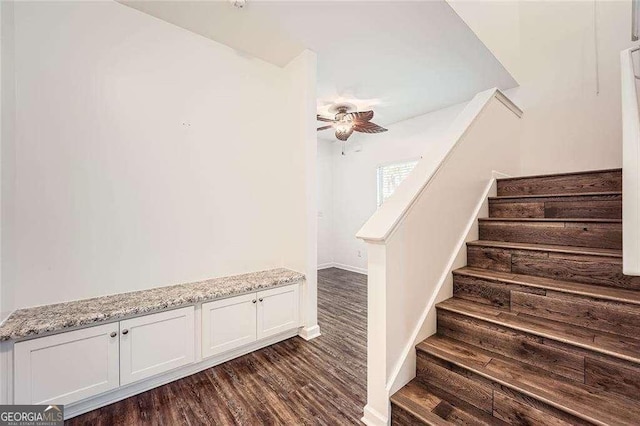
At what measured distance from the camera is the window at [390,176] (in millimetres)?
5086

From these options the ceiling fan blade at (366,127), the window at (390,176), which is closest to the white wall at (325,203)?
the window at (390,176)

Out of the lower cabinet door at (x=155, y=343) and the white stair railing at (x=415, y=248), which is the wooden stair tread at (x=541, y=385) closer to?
the white stair railing at (x=415, y=248)

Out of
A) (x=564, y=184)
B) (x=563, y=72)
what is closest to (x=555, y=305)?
(x=564, y=184)

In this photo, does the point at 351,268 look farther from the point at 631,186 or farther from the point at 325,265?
the point at 631,186

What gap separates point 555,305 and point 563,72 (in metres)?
3.33

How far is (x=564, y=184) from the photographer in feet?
7.68

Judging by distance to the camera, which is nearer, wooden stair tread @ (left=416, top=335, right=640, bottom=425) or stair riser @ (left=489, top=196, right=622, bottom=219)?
wooden stair tread @ (left=416, top=335, right=640, bottom=425)

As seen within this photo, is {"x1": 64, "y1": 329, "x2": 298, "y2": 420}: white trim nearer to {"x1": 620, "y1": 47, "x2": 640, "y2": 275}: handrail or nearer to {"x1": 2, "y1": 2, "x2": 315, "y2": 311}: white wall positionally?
{"x1": 2, "y1": 2, "x2": 315, "y2": 311}: white wall

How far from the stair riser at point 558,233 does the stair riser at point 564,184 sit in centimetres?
62

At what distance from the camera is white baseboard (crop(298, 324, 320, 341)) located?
2.73 metres

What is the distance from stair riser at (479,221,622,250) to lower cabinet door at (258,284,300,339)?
1.90 metres

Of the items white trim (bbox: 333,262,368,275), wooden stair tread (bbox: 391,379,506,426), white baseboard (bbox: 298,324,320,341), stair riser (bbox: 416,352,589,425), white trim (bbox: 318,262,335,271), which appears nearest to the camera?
stair riser (bbox: 416,352,589,425)

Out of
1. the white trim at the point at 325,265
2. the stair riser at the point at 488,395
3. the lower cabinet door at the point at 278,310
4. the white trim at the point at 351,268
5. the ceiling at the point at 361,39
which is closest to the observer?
the stair riser at the point at 488,395

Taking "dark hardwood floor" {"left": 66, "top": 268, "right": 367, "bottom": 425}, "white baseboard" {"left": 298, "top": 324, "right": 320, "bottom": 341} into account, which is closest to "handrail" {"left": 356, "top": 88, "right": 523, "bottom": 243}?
"dark hardwood floor" {"left": 66, "top": 268, "right": 367, "bottom": 425}
